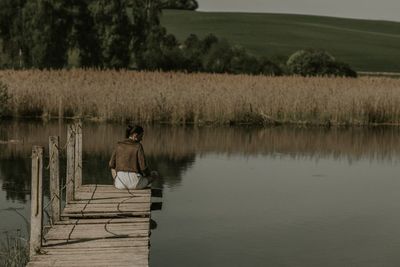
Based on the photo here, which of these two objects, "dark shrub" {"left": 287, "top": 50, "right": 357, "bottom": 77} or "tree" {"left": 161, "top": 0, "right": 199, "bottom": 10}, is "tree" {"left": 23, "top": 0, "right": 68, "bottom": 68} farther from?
"tree" {"left": 161, "top": 0, "right": 199, "bottom": 10}

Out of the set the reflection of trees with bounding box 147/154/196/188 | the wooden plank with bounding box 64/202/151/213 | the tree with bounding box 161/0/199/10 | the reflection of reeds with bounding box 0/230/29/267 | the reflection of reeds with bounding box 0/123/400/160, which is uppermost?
the tree with bounding box 161/0/199/10

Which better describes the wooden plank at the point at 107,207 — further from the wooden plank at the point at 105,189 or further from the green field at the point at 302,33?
the green field at the point at 302,33

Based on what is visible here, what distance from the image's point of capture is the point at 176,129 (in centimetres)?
2483

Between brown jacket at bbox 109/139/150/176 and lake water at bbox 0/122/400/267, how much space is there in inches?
30.7

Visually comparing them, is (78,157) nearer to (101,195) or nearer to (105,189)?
(105,189)

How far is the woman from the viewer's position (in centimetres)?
1214

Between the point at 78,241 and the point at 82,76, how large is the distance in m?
23.1

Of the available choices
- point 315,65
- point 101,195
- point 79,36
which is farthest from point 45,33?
point 101,195

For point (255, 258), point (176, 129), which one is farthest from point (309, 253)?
point (176, 129)

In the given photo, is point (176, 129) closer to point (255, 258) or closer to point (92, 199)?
point (92, 199)

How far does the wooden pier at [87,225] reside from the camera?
8.38m

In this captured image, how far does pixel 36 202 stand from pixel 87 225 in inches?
56.5

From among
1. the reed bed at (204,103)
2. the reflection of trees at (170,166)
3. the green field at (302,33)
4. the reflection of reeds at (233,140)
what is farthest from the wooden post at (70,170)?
the green field at (302,33)

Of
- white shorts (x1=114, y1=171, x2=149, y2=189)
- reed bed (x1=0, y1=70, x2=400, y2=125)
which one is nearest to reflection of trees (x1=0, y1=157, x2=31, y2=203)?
white shorts (x1=114, y1=171, x2=149, y2=189)
